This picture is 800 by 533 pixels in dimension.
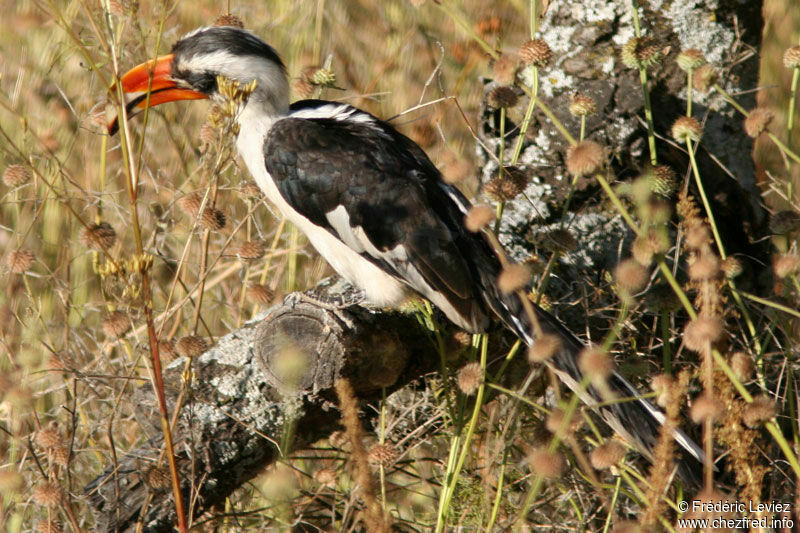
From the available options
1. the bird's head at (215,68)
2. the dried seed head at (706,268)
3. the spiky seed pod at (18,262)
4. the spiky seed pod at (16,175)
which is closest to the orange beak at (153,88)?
the bird's head at (215,68)

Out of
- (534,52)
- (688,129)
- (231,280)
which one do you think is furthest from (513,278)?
(231,280)

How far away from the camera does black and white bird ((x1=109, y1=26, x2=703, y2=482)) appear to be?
2629 mm

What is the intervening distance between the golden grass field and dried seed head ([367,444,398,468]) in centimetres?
5

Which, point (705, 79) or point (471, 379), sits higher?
point (705, 79)

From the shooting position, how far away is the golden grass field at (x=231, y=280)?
190cm

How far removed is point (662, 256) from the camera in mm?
1691

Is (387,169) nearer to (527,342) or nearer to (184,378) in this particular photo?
(527,342)

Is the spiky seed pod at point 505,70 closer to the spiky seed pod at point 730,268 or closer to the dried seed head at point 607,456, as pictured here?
the spiky seed pod at point 730,268

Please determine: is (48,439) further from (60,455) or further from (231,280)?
(231,280)

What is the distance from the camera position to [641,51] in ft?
7.06

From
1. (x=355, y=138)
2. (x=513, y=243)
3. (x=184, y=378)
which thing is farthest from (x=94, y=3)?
(x=513, y=243)

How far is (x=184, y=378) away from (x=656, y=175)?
4.30 ft

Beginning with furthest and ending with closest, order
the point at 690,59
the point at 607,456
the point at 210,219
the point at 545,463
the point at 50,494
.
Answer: the point at 210,219, the point at 690,59, the point at 50,494, the point at 607,456, the point at 545,463

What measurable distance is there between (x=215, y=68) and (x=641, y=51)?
5.08 ft
